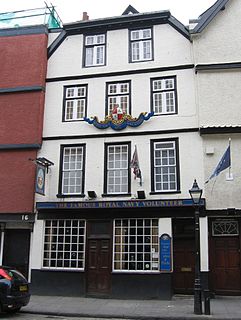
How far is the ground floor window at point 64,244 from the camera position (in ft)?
52.2

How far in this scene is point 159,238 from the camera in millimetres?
15281

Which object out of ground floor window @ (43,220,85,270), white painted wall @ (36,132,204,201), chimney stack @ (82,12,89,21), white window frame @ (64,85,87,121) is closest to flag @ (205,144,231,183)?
white painted wall @ (36,132,204,201)

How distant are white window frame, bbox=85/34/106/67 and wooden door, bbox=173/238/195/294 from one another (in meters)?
9.16

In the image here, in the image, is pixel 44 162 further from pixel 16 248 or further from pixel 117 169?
pixel 16 248

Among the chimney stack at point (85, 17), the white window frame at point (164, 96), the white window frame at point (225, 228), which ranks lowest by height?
the white window frame at point (225, 228)

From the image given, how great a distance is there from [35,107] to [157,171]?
6534 millimetres

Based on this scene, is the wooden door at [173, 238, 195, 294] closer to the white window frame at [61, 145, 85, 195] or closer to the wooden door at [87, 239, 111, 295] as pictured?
the wooden door at [87, 239, 111, 295]

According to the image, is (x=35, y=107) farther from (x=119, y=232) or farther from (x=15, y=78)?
(x=119, y=232)

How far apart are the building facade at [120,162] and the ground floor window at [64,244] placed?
1.7 inches

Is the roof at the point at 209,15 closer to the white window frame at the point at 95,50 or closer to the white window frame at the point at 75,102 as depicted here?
the white window frame at the point at 95,50

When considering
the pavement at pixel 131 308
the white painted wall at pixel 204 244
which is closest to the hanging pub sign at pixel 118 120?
the white painted wall at pixel 204 244

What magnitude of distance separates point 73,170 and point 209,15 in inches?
363

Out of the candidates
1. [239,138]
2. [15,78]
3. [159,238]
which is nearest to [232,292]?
[159,238]

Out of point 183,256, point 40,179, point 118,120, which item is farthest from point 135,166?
point 183,256
